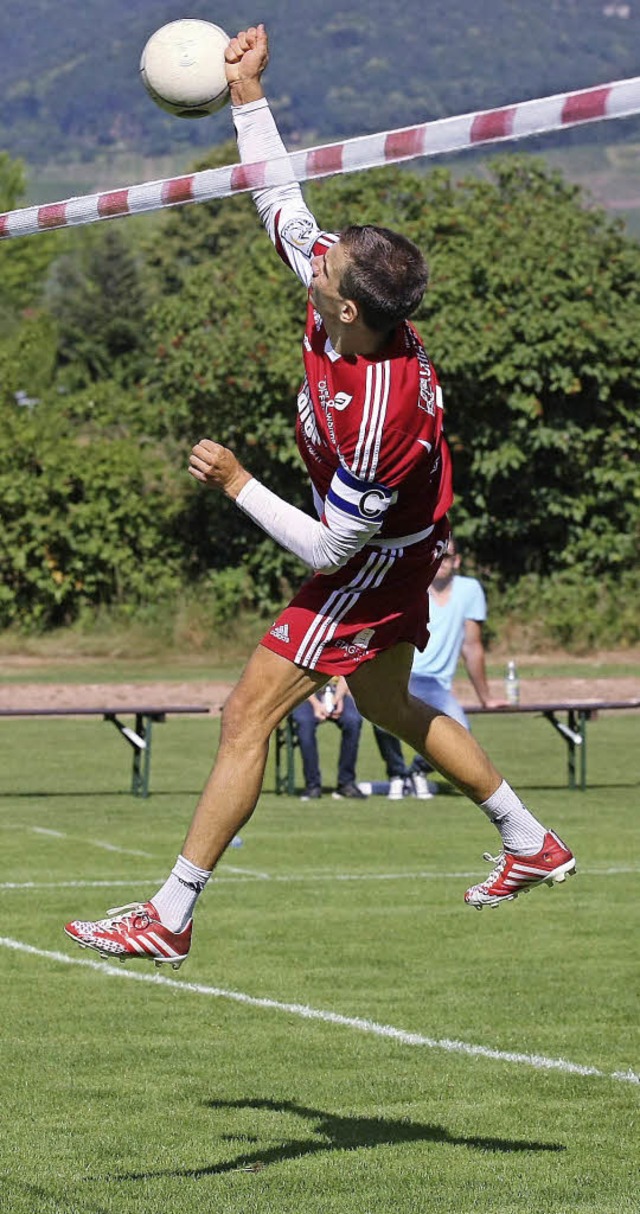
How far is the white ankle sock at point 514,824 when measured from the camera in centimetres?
660

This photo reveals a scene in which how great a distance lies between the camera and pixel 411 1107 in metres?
7.00

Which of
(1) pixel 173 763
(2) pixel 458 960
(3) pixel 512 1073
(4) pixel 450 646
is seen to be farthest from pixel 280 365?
(3) pixel 512 1073

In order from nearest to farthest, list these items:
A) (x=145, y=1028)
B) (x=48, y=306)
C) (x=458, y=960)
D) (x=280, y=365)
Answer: (x=145, y=1028)
(x=458, y=960)
(x=280, y=365)
(x=48, y=306)

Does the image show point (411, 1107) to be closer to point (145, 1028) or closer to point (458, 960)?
point (145, 1028)

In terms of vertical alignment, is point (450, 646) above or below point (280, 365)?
above

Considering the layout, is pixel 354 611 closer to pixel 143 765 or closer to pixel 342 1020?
pixel 342 1020

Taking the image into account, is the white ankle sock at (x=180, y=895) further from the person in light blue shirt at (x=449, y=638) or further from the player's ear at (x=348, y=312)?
the person in light blue shirt at (x=449, y=638)

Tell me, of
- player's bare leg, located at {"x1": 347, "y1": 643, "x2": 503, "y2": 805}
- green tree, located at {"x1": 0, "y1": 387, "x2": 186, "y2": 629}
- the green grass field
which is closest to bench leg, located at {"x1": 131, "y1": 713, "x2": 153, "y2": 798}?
the green grass field

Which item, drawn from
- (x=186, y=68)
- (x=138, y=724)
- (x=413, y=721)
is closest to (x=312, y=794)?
(x=138, y=724)

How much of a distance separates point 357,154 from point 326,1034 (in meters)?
3.78

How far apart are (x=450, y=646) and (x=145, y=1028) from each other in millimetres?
7951

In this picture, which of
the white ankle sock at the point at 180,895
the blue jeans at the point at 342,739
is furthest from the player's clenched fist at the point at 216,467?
the blue jeans at the point at 342,739

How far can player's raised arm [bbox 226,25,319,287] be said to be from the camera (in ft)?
21.7

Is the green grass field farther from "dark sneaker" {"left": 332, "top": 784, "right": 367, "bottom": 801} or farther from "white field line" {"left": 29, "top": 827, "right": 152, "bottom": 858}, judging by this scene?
"dark sneaker" {"left": 332, "top": 784, "right": 367, "bottom": 801}
